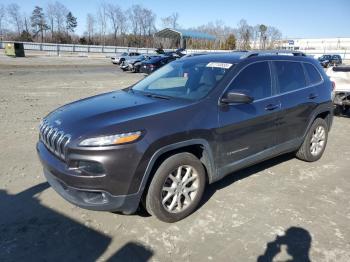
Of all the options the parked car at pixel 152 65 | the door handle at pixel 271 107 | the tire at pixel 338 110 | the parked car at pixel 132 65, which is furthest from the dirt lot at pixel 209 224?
the parked car at pixel 132 65

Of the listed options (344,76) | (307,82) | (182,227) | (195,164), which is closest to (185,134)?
(195,164)

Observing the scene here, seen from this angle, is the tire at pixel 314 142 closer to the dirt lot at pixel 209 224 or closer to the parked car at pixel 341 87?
the dirt lot at pixel 209 224

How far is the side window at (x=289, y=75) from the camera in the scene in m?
4.96

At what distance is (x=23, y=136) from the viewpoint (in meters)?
6.84

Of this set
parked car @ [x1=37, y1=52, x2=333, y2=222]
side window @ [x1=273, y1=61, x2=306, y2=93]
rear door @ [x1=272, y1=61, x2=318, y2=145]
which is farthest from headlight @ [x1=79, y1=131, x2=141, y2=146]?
side window @ [x1=273, y1=61, x2=306, y2=93]

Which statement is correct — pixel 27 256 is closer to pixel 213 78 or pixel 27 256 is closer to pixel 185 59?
pixel 213 78

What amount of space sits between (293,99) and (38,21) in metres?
95.8

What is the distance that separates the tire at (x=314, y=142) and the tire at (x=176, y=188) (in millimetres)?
2470

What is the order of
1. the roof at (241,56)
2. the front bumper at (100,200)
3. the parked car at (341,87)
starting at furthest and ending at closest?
the parked car at (341,87) < the roof at (241,56) < the front bumper at (100,200)

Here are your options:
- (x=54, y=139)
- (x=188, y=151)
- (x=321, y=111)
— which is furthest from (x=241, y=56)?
(x=54, y=139)

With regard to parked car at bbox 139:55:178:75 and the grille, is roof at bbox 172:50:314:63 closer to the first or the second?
the grille

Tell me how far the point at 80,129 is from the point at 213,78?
1.81 m

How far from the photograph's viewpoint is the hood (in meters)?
3.42

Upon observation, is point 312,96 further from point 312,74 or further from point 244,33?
point 244,33
